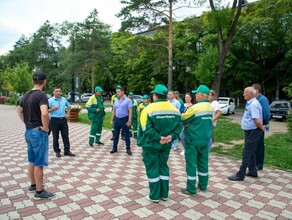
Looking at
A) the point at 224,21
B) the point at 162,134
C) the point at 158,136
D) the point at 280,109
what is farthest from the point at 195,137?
the point at 280,109

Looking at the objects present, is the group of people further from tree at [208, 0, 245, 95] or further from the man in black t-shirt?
tree at [208, 0, 245, 95]

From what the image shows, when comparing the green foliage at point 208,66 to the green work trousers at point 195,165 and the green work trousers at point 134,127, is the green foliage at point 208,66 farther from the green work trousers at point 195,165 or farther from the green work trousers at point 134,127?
the green work trousers at point 195,165

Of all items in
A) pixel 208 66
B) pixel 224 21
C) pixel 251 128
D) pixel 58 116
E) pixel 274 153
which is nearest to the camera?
pixel 251 128

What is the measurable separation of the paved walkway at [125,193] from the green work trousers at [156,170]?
0.19 metres

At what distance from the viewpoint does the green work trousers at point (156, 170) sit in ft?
14.1

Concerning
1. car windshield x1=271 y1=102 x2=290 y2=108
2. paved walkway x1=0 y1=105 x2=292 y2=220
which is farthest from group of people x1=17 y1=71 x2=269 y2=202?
car windshield x1=271 y1=102 x2=290 y2=108

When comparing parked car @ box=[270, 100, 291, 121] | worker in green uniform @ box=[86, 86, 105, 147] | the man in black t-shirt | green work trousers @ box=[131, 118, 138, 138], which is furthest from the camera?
parked car @ box=[270, 100, 291, 121]

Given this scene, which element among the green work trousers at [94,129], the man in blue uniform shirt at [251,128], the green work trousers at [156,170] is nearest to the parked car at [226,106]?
the green work trousers at [94,129]

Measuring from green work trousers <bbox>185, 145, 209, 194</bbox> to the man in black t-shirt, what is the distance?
227 cm

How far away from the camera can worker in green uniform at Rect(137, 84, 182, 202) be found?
4.19 metres

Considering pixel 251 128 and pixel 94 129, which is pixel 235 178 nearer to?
pixel 251 128

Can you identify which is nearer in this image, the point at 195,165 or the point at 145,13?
the point at 195,165

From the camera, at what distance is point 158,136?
13.6 feet

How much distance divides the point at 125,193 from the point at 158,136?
127 cm
